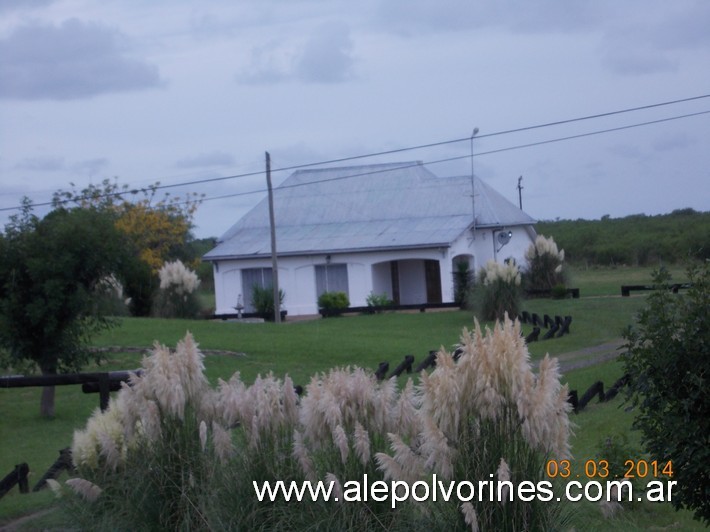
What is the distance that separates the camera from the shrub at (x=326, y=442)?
5.49 metres

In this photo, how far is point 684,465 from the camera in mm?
6094

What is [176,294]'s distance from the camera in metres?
38.5

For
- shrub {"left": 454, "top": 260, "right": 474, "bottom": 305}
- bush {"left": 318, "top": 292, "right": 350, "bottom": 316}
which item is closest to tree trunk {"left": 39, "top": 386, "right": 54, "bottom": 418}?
bush {"left": 318, "top": 292, "right": 350, "bottom": 316}

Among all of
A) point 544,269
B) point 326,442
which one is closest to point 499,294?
point 544,269

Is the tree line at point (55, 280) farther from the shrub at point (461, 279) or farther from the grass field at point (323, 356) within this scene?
the shrub at point (461, 279)

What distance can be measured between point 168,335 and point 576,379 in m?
13.2

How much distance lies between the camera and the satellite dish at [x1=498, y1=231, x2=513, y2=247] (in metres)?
44.8

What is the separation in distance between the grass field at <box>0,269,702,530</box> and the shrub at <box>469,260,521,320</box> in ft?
3.94

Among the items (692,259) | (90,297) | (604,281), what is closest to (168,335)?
(90,297)

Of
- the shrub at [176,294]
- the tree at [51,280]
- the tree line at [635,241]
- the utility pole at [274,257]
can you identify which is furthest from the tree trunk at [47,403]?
the tree line at [635,241]

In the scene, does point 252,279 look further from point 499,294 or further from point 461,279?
point 499,294

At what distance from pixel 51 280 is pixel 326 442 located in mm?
11805

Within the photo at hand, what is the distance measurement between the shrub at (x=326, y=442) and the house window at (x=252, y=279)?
37.6 metres

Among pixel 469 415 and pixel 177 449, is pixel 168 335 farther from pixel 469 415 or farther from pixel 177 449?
pixel 469 415
